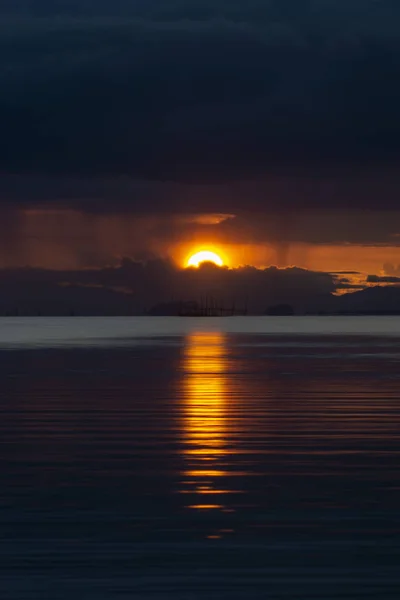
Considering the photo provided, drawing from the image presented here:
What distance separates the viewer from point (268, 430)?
91.5 ft

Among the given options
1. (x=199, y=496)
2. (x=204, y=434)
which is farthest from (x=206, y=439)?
(x=199, y=496)

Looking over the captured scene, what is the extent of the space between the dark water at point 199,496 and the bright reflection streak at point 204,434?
0.05m

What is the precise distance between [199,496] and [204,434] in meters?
9.17

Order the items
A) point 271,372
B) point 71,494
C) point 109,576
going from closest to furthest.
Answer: point 109,576, point 71,494, point 271,372

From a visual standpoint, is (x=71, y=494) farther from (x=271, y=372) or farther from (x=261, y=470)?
(x=271, y=372)

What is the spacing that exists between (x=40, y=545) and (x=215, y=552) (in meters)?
2.13

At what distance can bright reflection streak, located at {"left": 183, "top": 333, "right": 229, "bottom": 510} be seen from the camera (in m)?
18.7

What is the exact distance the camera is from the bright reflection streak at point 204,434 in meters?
18.7

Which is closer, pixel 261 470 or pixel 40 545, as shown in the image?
pixel 40 545

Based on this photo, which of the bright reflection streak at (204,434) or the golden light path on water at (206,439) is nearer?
the golden light path on water at (206,439)

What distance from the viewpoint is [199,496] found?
18.0 m

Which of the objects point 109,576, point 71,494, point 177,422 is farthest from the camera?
point 177,422

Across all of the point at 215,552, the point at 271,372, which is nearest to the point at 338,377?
the point at 271,372

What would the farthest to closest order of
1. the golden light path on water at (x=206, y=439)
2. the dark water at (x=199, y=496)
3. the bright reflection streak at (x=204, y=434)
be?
the bright reflection streak at (x=204, y=434) < the golden light path on water at (x=206, y=439) < the dark water at (x=199, y=496)
